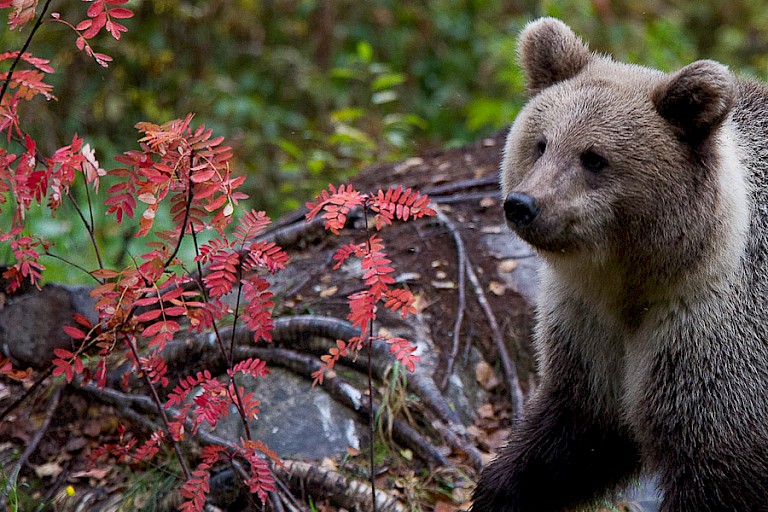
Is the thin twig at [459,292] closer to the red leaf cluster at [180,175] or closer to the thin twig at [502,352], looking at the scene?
the thin twig at [502,352]

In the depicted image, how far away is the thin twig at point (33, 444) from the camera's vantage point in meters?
4.44

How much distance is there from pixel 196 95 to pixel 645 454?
7728 mm

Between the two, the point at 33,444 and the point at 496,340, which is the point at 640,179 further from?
the point at 33,444

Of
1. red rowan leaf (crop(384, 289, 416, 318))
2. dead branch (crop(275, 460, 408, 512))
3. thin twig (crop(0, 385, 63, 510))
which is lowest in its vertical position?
dead branch (crop(275, 460, 408, 512))

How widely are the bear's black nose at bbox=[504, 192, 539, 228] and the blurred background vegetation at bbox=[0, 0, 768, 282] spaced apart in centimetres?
543

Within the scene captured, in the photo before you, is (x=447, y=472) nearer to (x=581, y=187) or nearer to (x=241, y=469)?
(x=241, y=469)

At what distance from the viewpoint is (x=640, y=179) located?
3.38 meters

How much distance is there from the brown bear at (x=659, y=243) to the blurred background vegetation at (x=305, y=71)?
16.4ft

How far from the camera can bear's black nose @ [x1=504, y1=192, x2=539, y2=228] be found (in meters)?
3.25

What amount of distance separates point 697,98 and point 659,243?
581 mm

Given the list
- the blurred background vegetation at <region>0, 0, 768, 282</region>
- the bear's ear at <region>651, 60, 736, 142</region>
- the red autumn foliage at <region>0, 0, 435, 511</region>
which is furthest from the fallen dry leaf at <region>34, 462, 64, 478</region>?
the blurred background vegetation at <region>0, 0, 768, 282</region>

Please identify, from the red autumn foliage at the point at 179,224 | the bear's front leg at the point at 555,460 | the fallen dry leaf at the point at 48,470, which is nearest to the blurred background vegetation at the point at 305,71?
the fallen dry leaf at the point at 48,470

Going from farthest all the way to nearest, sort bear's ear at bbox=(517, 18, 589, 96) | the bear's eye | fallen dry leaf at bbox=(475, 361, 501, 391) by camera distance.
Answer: fallen dry leaf at bbox=(475, 361, 501, 391), bear's ear at bbox=(517, 18, 589, 96), the bear's eye

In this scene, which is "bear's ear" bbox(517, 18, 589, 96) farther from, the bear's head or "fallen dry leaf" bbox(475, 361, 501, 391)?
"fallen dry leaf" bbox(475, 361, 501, 391)
